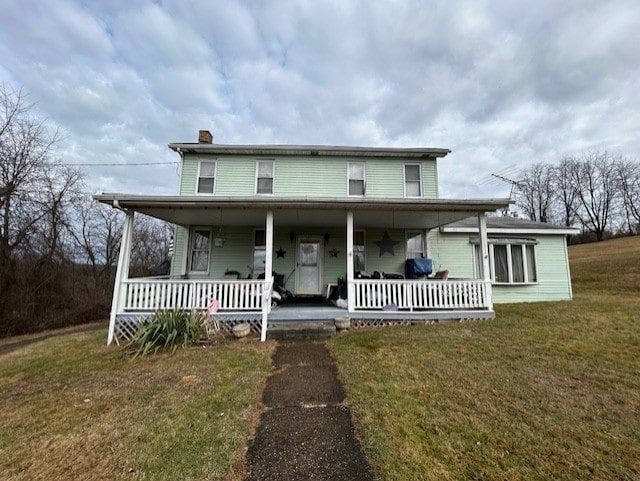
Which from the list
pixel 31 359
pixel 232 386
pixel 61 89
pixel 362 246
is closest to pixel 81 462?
pixel 232 386

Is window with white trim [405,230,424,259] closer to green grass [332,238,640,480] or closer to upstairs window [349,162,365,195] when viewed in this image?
upstairs window [349,162,365,195]

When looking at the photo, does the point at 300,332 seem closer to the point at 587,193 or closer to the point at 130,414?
the point at 130,414

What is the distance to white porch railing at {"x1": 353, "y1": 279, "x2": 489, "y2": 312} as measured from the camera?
24.6ft

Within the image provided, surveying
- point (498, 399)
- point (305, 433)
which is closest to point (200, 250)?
point (305, 433)

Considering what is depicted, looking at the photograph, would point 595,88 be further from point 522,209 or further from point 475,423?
point 522,209

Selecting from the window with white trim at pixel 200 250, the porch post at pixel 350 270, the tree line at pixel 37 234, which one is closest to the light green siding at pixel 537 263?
the porch post at pixel 350 270

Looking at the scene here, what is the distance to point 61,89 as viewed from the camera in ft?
39.8

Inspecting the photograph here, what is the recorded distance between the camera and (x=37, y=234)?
40.0 feet

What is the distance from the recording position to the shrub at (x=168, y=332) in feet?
19.4

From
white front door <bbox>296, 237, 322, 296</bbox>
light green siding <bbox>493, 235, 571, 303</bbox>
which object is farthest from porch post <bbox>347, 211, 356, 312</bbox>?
light green siding <bbox>493, 235, 571, 303</bbox>

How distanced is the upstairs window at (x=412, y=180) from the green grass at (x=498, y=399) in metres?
5.48

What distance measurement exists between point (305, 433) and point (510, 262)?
1080 centimetres

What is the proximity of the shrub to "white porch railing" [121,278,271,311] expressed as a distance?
55 centimetres

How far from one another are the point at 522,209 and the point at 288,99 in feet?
129
